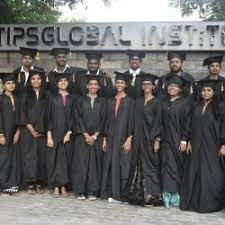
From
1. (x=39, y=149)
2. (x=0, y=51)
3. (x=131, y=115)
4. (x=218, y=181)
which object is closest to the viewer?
(x=218, y=181)

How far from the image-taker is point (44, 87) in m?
7.71

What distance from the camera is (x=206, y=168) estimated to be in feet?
21.8

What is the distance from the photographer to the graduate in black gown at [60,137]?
741cm

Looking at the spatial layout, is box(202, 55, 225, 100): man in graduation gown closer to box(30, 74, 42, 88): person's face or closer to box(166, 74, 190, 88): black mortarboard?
box(166, 74, 190, 88): black mortarboard

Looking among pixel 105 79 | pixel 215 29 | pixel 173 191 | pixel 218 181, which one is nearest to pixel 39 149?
pixel 105 79

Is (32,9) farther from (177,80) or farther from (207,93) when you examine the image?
(207,93)

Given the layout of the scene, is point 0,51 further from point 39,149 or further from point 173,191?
point 173,191

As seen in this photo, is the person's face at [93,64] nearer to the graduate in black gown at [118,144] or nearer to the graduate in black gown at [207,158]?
the graduate in black gown at [118,144]

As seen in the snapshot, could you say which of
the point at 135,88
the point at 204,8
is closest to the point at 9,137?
the point at 135,88

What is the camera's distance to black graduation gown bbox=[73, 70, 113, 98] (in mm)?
7660

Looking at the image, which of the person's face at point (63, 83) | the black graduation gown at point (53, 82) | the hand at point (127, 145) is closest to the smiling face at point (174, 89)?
the hand at point (127, 145)

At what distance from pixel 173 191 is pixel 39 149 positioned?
2160 millimetres

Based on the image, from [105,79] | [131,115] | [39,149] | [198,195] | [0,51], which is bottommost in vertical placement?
[198,195]

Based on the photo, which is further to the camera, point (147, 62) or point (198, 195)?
point (147, 62)
